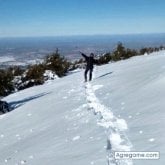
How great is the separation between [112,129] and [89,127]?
4.83 feet

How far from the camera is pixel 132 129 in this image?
11.0 metres

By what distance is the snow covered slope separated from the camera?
31.0 feet

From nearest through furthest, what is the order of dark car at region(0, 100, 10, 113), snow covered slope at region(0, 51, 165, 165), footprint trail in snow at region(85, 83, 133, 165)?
footprint trail in snow at region(85, 83, 133, 165)
snow covered slope at region(0, 51, 165, 165)
dark car at region(0, 100, 10, 113)

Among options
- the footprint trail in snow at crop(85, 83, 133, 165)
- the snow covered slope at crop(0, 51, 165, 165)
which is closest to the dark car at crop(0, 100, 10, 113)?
the snow covered slope at crop(0, 51, 165, 165)

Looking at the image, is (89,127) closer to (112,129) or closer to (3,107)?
(112,129)

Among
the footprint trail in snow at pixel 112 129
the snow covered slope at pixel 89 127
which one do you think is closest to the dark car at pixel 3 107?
the snow covered slope at pixel 89 127

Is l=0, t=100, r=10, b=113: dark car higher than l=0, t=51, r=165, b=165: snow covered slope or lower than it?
lower

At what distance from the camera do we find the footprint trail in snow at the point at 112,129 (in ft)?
29.1

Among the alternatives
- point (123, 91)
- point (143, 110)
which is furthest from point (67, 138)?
point (123, 91)

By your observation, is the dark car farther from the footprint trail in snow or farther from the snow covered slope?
the footprint trail in snow

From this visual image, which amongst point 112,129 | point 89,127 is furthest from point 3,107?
point 112,129

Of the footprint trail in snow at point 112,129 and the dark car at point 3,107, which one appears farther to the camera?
the dark car at point 3,107

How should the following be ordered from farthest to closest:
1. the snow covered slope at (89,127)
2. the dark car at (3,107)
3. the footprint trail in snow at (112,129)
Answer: the dark car at (3,107)
the snow covered slope at (89,127)
the footprint trail in snow at (112,129)

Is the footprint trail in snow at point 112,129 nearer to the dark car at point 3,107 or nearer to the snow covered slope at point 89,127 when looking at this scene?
the snow covered slope at point 89,127
